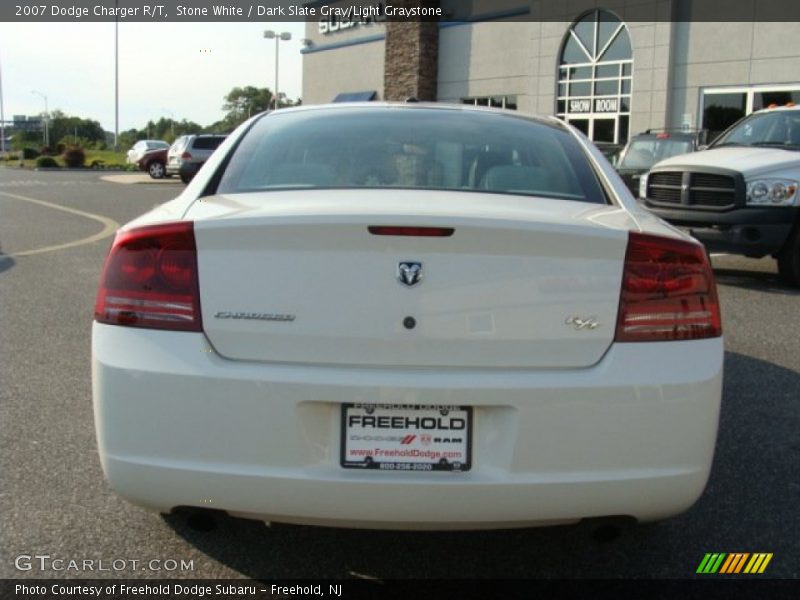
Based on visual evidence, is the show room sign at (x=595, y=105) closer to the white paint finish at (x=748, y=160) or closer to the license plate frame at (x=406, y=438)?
the white paint finish at (x=748, y=160)

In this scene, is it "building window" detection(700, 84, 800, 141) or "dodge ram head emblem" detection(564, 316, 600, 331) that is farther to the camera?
"building window" detection(700, 84, 800, 141)

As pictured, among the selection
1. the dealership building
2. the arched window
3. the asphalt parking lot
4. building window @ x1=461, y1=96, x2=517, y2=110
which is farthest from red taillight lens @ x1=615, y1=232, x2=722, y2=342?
building window @ x1=461, y1=96, x2=517, y2=110

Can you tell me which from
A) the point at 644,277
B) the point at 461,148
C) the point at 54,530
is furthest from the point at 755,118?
the point at 54,530

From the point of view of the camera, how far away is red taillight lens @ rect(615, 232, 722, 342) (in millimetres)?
2686

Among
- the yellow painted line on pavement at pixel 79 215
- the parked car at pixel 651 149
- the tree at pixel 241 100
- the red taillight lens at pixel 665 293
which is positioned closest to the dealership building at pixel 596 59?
the parked car at pixel 651 149

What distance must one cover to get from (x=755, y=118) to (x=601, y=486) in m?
9.02

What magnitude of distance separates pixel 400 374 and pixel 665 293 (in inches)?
33.2

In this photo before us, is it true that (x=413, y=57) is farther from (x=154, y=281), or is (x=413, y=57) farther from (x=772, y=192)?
(x=154, y=281)

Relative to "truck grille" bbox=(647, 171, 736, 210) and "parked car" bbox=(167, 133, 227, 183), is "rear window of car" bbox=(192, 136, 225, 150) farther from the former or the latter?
"truck grille" bbox=(647, 171, 736, 210)

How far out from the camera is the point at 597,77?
29516 mm

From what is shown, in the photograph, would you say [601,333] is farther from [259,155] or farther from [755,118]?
[755,118]

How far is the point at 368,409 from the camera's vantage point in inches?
102

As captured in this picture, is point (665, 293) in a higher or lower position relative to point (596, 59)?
lower

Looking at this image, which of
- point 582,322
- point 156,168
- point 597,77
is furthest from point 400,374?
point 156,168
